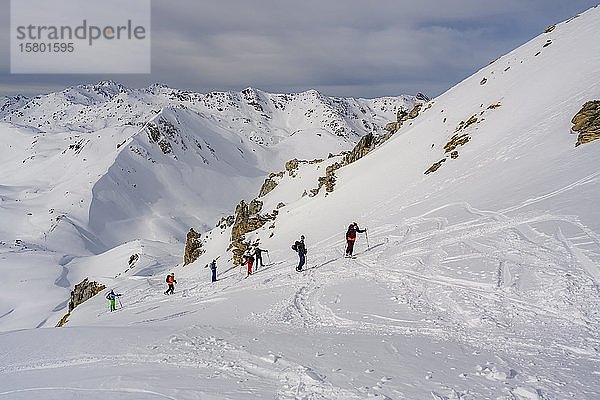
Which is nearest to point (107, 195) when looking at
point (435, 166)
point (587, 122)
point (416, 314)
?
point (435, 166)

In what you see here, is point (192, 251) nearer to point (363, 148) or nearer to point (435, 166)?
point (363, 148)

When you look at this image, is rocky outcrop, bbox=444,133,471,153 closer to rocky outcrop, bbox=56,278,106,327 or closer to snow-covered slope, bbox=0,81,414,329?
rocky outcrop, bbox=56,278,106,327

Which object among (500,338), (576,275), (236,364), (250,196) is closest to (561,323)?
(500,338)

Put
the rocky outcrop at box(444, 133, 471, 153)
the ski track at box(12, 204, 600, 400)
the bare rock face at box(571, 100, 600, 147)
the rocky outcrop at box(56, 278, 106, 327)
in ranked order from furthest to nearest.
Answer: the rocky outcrop at box(56, 278, 106, 327)
the rocky outcrop at box(444, 133, 471, 153)
the bare rock face at box(571, 100, 600, 147)
the ski track at box(12, 204, 600, 400)

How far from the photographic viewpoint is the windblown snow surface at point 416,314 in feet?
22.3

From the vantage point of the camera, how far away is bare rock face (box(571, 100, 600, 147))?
21103 millimetres

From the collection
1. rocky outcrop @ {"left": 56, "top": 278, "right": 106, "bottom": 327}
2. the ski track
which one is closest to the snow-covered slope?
rocky outcrop @ {"left": 56, "top": 278, "right": 106, "bottom": 327}

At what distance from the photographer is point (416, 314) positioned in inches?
408

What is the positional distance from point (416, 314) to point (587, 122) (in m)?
18.2

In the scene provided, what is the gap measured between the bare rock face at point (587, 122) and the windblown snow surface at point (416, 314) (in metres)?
0.85

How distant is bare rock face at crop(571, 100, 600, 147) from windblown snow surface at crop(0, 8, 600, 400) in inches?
33.5

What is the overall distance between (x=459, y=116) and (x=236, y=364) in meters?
38.3

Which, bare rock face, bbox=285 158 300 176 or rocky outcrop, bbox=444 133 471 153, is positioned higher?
bare rock face, bbox=285 158 300 176

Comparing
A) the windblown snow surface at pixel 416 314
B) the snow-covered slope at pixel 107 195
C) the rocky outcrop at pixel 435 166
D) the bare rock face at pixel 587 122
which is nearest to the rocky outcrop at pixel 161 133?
the snow-covered slope at pixel 107 195
